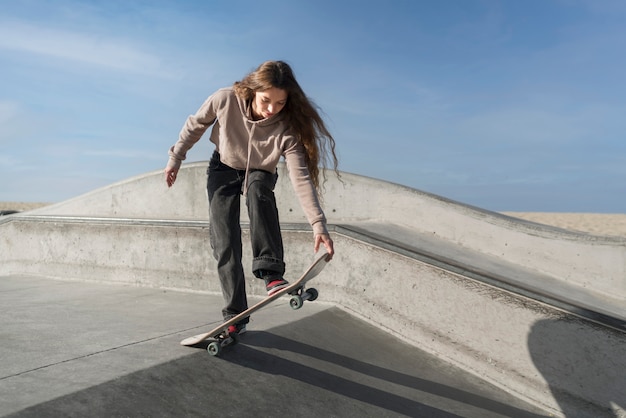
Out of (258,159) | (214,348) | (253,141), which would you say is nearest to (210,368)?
(214,348)

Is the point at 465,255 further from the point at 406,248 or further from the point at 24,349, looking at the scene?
the point at 24,349

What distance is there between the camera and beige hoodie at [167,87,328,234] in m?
3.14

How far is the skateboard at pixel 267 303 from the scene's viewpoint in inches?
112

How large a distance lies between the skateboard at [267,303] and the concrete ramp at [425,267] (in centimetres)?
107

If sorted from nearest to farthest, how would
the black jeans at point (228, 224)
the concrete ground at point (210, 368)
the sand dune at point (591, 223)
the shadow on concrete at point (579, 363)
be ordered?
the concrete ground at point (210, 368) → the black jeans at point (228, 224) → the shadow on concrete at point (579, 363) → the sand dune at point (591, 223)

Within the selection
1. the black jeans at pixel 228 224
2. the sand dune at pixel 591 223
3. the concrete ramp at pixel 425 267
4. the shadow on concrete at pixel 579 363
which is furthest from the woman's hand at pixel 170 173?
the sand dune at pixel 591 223

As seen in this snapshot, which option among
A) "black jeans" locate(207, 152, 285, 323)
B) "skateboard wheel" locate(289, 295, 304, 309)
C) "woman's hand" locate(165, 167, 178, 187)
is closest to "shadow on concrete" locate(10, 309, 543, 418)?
"black jeans" locate(207, 152, 285, 323)

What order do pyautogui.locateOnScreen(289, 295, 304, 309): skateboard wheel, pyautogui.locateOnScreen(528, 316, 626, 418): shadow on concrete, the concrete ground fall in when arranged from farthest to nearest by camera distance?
pyautogui.locateOnScreen(528, 316, 626, 418): shadow on concrete < pyautogui.locateOnScreen(289, 295, 304, 309): skateboard wheel < the concrete ground

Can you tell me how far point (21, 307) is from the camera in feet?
15.1

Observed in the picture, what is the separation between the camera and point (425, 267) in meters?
4.43

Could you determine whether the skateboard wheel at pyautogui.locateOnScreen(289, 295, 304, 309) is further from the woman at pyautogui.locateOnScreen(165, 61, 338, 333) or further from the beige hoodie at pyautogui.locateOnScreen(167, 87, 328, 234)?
the beige hoodie at pyautogui.locateOnScreen(167, 87, 328, 234)

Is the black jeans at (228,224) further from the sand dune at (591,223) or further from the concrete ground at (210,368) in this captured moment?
the sand dune at (591,223)

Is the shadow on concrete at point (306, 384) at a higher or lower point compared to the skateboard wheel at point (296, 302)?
lower

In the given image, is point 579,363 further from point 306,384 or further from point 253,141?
A: point 253,141
